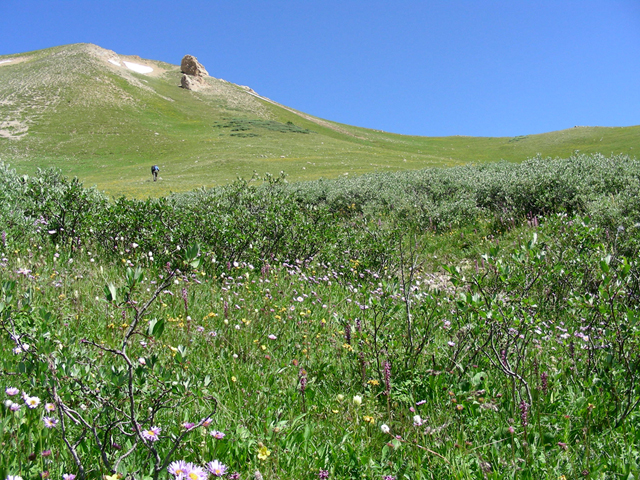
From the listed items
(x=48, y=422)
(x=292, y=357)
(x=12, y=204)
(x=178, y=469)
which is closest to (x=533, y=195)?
(x=292, y=357)

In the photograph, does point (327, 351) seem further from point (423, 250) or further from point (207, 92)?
point (207, 92)

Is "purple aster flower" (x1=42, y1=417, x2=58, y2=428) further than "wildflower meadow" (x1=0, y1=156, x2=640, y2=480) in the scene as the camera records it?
No

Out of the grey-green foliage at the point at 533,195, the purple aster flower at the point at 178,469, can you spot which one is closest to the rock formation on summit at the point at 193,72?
the grey-green foliage at the point at 533,195

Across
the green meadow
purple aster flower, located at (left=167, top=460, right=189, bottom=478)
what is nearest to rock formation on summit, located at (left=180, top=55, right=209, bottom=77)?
the green meadow

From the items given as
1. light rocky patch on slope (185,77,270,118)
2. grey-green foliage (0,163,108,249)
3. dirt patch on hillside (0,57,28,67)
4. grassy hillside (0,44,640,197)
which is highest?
dirt patch on hillside (0,57,28,67)

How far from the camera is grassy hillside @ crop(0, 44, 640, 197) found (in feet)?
139

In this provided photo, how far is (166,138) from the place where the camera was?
211ft

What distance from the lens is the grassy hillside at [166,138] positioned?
42250 millimetres

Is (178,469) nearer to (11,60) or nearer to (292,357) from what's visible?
(292,357)

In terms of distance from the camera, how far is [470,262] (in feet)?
27.7

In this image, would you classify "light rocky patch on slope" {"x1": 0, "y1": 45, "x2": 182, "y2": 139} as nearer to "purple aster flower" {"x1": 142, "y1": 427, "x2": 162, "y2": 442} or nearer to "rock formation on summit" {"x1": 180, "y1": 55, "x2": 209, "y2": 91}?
"rock formation on summit" {"x1": 180, "y1": 55, "x2": 209, "y2": 91}

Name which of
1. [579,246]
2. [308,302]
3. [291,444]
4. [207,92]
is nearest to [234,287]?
[308,302]

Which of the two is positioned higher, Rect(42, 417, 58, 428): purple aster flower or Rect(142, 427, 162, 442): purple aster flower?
Rect(42, 417, 58, 428): purple aster flower

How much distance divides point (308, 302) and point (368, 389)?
218 centimetres
